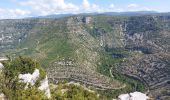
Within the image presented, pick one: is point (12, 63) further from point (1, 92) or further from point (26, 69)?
point (1, 92)

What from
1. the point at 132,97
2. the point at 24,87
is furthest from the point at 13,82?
the point at 132,97

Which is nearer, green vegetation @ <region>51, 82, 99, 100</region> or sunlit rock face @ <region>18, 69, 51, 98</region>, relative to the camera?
sunlit rock face @ <region>18, 69, 51, 98</region>

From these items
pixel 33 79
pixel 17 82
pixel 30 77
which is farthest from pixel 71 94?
pixel 17 82

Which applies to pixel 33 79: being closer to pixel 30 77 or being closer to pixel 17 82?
pixel 30 77

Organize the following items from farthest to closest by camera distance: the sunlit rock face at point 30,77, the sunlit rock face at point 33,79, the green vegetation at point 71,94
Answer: the green vegetation at point 71,94 < the sunlit rock face at point 33,79 < the sunlit rock face at point 30,77

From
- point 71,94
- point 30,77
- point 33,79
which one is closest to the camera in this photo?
point 30,77

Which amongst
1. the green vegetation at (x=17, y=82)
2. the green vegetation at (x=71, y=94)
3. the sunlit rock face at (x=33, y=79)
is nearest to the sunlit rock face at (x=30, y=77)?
the sunlit rock face at (x=33, y=79)

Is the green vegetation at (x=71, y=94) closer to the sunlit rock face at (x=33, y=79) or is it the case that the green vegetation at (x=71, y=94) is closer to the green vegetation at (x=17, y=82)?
the sunlit rock face at (x=33, y=79)

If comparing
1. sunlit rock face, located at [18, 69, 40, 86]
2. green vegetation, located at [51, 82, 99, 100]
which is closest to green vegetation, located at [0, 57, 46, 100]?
sunlit rock face, located at [18, 69, 40, 86]

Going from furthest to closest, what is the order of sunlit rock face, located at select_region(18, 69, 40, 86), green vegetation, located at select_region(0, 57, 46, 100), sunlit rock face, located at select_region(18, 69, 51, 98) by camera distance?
sunlit rock face, located at select_region(18, 69, 51, 98)
sunlit rock face, located at select_region(18, 69, 40, 86)
green vegetation, located at select_region(0, 57, 46, 100)

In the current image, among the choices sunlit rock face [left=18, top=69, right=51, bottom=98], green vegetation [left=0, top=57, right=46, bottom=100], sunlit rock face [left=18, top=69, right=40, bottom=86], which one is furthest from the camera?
sunlit rock face [left=18, top=69, right=51, bottom=98]

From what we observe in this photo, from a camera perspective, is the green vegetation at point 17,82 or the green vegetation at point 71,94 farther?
the green vegetation at point 71,94

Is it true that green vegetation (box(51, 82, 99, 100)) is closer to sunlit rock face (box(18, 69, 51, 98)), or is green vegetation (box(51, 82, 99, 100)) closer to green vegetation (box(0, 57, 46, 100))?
sunlit rock face (box(18, 69, 51, 98))
